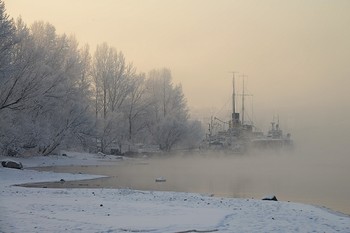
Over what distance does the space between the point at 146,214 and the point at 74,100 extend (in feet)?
153

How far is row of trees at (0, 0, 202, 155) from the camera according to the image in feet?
150

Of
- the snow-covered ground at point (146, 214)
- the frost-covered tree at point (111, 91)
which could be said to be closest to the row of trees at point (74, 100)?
the frost-covered tree at point (111, 91)

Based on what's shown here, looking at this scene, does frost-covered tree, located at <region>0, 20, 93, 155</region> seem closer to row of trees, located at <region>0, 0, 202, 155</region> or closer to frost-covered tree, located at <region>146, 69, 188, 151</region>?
row of trees, located at <region>0, 0, 202, 155</region>

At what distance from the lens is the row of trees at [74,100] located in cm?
4562

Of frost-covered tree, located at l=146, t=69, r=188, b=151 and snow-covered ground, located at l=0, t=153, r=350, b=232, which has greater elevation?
frost-covered tree, located at l=146, t=69, r=188, b=151

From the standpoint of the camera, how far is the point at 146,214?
50.6ft

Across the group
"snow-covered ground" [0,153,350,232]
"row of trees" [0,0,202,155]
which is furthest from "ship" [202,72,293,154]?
"snow-covered ground" [0,153,350,232]

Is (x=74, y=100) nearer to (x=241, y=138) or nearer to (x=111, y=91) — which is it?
(x=111, y=91)

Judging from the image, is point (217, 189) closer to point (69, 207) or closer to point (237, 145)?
point (69, 207)

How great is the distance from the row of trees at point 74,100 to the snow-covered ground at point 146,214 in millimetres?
21747

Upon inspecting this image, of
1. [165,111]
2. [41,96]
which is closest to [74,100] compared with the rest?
[41,96]

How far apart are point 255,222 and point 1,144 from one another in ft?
114

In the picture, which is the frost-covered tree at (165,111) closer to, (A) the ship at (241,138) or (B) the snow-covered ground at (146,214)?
(A) the ship at (241,138)

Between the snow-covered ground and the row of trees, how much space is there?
21747mm
